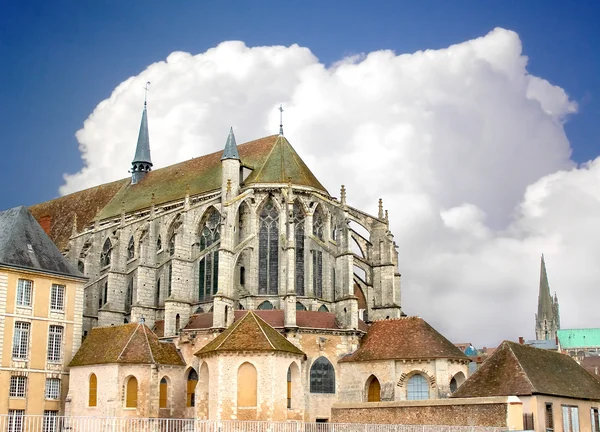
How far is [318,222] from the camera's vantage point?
4838cm

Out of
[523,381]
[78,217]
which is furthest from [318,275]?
[78,217]

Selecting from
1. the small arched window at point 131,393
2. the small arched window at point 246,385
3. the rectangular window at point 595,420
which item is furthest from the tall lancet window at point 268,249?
the rectangular window at point 595,420

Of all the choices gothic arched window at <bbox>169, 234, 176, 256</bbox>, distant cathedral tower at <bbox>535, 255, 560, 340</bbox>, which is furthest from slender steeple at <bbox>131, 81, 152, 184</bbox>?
distant cathedral tower at <bbox>535, 255, 560, 340</bbox>

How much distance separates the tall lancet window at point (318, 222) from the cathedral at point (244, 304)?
3.3 inches

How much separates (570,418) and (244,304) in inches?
730

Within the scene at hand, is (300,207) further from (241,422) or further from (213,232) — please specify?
(241,422)

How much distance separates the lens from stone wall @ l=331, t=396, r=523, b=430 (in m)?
30.0

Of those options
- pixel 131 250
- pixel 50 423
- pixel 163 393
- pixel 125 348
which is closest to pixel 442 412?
pixel 163 393

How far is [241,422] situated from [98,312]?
55.8ft

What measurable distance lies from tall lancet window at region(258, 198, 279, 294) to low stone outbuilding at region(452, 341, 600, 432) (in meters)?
14.7

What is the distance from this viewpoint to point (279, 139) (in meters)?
51.3

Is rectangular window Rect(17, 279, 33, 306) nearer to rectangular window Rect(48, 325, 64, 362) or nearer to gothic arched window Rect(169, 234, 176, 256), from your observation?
rectangular window Rect(48, 325, 64, 362)

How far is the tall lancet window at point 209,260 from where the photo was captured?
46.4m

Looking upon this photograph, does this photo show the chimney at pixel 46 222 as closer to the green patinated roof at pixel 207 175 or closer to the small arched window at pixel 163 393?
the green patinated roof at pixel 207 175
